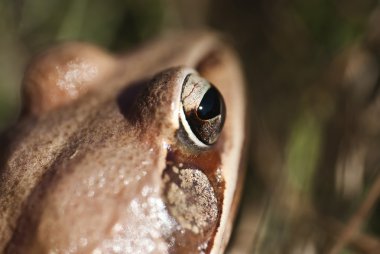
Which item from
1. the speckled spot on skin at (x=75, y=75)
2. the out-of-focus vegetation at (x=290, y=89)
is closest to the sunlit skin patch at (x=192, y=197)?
the speckled spot on skin at (x=75, y=75)

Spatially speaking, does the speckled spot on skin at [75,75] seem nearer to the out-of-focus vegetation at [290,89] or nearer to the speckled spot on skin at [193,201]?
the speckled spot on skin at [193,201]

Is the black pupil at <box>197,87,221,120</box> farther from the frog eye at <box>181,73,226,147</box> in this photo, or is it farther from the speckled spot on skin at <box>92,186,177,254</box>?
the speckled spot on skin at <box>92,186,177,254</box>

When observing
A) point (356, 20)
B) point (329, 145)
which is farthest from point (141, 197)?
point (356, 20)

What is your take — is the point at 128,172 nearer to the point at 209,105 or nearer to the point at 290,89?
the point at 209,105

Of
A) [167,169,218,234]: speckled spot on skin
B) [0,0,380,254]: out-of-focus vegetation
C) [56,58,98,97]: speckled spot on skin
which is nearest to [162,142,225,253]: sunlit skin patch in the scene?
[167,169,218,234]: speckled spot on skin

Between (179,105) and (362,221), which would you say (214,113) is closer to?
(179,105)

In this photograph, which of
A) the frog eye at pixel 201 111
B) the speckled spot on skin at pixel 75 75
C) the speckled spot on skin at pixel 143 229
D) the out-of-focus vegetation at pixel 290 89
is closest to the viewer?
the speckled spot on skin at pixel 143 229

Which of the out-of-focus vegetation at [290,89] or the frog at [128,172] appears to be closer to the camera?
the frog at [128,172]

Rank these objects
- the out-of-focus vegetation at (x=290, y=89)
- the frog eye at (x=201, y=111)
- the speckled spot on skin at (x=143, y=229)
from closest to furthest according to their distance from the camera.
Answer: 1. the speckled spot on skin at (x=143, y=229)
2. the frog eye at (x=201, y=111)
3. the out-of-focus vegetation at (x=290, y=89)
